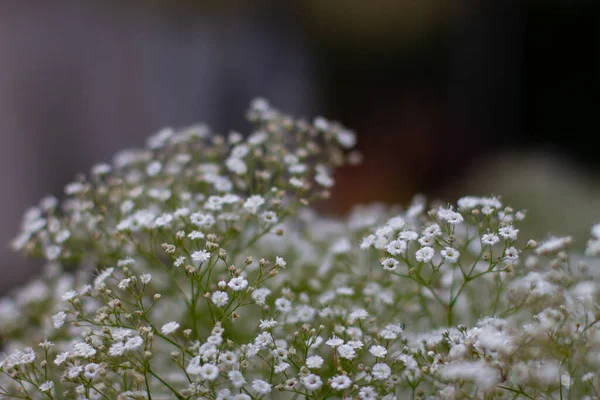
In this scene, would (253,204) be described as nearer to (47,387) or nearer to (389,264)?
(389,264)

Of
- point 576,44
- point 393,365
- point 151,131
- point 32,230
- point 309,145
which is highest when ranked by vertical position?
point 576,44

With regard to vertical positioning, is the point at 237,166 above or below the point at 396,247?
above

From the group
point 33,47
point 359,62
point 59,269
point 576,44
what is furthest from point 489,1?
point 59,269

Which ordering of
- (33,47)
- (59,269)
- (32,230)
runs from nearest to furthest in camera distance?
(32,230)
(59,269)
(33,47)

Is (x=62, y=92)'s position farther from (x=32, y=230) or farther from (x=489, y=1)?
(x=489, y=1)

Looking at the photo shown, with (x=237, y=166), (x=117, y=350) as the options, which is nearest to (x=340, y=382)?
(x=117, y=350)

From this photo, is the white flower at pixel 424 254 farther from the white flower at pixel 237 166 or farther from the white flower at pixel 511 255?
the white flower at pixel 237 166

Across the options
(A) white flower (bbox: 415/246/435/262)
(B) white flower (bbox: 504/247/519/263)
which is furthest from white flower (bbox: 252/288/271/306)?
(B) white flower (bbox: 504/247/519/263)
